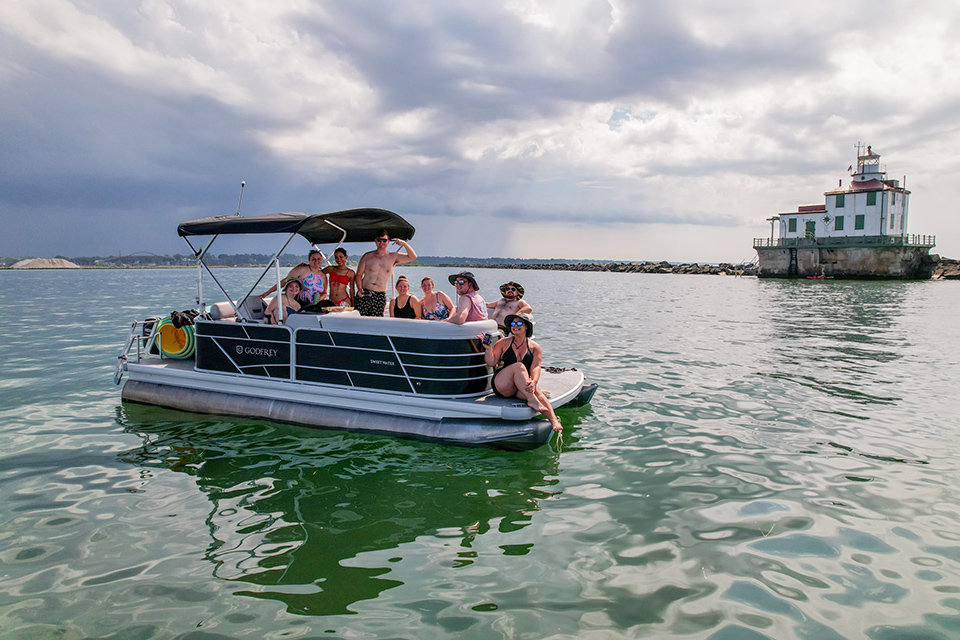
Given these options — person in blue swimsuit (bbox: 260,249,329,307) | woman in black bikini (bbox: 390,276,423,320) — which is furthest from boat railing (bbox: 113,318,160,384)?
woman in black bikini (bbox: 390,276,423,320)

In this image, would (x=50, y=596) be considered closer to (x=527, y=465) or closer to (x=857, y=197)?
(x=527, y=465)

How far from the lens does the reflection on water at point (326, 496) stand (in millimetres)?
4504

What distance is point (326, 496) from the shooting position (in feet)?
19.5

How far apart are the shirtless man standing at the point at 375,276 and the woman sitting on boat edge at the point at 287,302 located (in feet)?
3.34

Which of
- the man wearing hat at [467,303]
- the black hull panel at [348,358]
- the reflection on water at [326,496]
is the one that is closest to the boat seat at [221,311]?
the black hull panel at [348,358]

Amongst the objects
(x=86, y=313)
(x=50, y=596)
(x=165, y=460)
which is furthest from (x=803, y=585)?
(x=86, y=313)

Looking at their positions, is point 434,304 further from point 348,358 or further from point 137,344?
point 137,344

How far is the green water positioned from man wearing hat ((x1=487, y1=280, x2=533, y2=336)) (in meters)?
1.89

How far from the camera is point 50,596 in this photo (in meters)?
4.23

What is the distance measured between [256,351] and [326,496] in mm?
3456

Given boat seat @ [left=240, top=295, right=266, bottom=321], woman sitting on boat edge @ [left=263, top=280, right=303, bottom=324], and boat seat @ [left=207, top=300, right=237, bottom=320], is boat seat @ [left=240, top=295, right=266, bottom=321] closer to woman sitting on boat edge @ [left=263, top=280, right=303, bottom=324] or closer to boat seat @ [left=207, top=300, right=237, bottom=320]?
boat seat @ [left=207, top=300, right=237, bottom=320]

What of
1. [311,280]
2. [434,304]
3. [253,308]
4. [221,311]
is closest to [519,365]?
[434,304]

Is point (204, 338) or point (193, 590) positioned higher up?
point (204, 338)

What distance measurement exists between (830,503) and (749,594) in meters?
2.20
